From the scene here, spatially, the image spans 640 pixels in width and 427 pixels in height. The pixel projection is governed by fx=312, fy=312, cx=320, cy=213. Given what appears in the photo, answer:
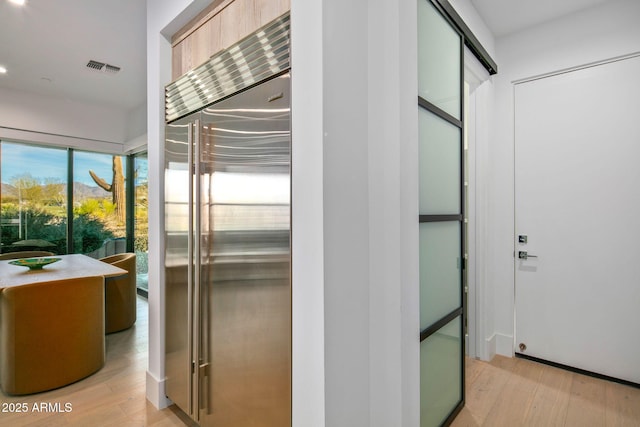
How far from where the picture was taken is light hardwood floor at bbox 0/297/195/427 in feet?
6.23

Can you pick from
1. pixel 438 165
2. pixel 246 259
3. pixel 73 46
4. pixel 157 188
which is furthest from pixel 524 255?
pixel 73 46

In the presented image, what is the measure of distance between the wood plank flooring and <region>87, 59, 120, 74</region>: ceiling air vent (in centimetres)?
289

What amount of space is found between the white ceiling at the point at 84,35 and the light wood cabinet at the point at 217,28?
0.78m

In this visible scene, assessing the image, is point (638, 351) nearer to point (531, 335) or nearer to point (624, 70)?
point (531, 335)

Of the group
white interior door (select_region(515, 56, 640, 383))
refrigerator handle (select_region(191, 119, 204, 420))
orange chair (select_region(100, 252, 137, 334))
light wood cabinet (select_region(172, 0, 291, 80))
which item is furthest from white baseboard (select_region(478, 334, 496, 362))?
orange chair (select_region(100, 252, 137, 334))

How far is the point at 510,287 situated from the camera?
2629 mm

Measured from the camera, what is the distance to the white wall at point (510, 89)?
7.40 ft

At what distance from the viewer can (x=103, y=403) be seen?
2.09 m

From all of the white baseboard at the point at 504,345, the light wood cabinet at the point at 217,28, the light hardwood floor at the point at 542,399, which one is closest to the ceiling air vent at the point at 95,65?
the light wood cabinet at the point at 217,28

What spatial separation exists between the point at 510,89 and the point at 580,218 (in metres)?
1.16

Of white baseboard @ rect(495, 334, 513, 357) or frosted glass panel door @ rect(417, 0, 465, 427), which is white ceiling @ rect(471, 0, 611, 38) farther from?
white baseboard @ rect(495, 334, 513, 357)

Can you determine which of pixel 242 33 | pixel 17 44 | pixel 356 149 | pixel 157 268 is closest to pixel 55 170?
pixel 17 44

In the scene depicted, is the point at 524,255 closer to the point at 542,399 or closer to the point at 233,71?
the point at 542,399

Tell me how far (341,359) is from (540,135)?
96.3 inches
